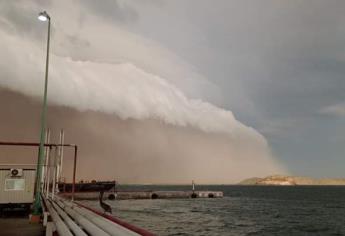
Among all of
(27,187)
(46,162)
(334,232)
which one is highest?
(46,162)

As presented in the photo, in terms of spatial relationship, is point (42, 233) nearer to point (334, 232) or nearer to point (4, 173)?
point (4, 173)

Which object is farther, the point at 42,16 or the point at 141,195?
the point at 141,195

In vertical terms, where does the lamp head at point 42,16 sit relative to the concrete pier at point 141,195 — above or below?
above

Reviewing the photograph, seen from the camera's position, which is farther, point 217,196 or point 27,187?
point 217,196

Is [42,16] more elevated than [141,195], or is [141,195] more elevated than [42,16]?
[42,16]

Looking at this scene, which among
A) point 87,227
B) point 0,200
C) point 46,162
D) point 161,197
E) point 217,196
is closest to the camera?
point 87,227

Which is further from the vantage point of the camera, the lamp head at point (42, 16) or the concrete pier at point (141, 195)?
the concrete pier at point (141, 195)

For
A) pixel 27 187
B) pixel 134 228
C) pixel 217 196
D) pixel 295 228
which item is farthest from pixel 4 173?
pixel 217 196

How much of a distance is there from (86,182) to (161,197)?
1122 inches

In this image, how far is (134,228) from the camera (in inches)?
338

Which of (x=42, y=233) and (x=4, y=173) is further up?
(x=4, y=173)

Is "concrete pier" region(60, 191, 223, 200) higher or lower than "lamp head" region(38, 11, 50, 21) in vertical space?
lower

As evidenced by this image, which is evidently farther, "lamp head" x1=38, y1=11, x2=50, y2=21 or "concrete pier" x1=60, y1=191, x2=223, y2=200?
"concrete pier" x1=60, y1=191, x2=223, y2=200

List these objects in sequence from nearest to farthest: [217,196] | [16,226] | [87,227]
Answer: [87,227], [16,226], [217,196]
